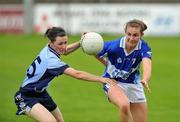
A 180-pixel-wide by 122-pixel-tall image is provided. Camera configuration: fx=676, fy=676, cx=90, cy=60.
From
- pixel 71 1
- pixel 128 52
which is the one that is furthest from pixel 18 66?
pixel 71 1

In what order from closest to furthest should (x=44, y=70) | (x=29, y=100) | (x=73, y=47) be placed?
(x=44, y=70)
(x=29, y=100)
(x=73, y=47)

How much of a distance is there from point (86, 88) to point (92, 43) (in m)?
9.38

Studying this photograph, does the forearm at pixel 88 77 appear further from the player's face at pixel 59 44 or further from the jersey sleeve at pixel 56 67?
the player's face at pixel 59 44

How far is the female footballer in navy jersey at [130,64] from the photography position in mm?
10086

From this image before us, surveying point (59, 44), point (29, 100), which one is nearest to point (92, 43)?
point (59, 44)

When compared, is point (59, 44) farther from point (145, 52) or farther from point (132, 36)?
point (145, 52)

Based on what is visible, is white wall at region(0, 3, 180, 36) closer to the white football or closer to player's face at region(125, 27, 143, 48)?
player's face at region(125, 27, 143, 48)

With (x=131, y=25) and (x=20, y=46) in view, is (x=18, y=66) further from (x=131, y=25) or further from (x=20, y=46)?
(x=131, y=25)

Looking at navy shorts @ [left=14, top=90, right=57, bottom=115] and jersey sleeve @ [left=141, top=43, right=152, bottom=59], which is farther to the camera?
jersey sleeve @ [left=141, top=43, right=152, bottom=59]

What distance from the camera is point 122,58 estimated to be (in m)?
10.3

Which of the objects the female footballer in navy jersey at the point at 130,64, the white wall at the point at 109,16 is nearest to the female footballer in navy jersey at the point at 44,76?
the female footballer in navy jersey at the point at 130,64

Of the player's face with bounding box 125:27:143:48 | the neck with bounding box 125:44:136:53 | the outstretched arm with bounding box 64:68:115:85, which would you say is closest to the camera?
the outstretched arm with bounding box 64:68:115:85

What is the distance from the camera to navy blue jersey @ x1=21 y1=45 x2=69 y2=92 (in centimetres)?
968

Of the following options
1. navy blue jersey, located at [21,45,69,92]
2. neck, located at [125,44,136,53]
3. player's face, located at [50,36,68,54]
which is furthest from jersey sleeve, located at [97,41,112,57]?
navy blue jersey, located at [21,45,69,92]
